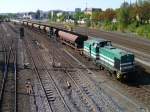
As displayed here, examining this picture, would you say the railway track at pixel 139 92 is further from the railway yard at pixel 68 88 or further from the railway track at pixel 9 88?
the railway track at pixel 9 88

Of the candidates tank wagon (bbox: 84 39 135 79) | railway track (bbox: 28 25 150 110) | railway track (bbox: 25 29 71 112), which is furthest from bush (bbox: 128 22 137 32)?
railway track (bbox: 28 25 150 110)

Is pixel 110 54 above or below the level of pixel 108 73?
above

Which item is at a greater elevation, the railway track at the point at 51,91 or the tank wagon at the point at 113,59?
the tank wagon at the point at 113,59

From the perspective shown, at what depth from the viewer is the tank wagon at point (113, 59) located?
2839 cm

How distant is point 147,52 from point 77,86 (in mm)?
23083

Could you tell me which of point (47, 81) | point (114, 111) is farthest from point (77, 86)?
point (114, 111)

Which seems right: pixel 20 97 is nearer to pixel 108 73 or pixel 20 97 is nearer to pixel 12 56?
pixel 108 73

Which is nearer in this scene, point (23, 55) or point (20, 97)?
point (20, 97)

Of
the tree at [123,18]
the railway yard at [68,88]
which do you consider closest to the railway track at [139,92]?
the railway yard at [68,88]

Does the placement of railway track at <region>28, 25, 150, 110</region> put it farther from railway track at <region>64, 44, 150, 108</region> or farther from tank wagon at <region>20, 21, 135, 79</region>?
tank wagon at <region>20, 21, 135, 79</region>

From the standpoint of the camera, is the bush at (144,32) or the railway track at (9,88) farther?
the bush at (144,32)

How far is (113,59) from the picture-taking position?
97.0ft

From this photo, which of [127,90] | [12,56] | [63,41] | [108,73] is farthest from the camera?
[63,41]

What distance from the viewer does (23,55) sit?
152 feet
